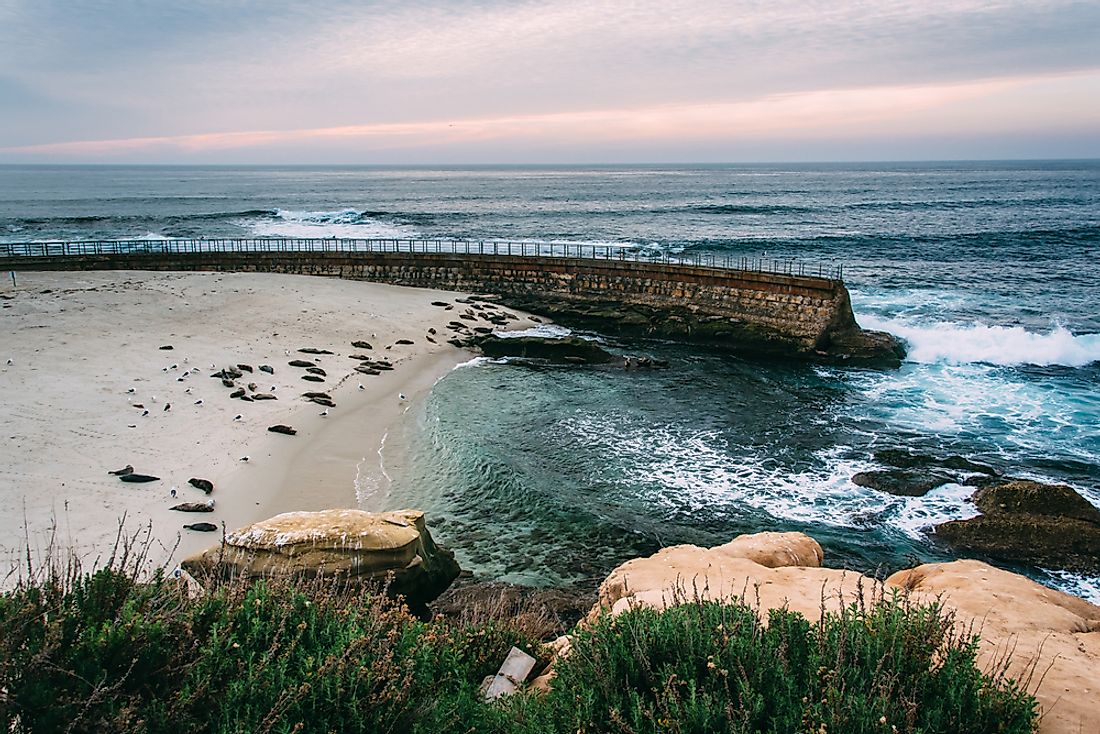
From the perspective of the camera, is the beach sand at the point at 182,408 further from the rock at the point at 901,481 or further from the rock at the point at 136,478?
the rock at the point at 901,481

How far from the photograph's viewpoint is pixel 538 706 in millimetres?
5930

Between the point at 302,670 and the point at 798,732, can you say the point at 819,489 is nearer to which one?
the point at 798,732

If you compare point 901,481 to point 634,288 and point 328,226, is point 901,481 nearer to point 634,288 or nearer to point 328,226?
point 634,288

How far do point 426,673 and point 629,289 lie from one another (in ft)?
110

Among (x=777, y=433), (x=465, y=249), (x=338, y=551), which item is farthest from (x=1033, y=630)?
(x=465, y=249)

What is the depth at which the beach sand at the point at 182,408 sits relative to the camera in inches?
546

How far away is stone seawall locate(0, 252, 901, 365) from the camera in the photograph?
31625 millimetres

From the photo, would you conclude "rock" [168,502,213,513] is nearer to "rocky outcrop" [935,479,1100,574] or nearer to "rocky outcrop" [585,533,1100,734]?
"rocky outcrop" [585,533,1100,734]

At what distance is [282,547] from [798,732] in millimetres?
8030

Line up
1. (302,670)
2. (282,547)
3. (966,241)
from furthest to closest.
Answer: (966,241) < (282,547) < (302,670)

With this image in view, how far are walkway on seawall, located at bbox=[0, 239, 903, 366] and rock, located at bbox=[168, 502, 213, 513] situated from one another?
2414 centimetres

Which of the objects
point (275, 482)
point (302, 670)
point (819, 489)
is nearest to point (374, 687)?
point (302, 670)

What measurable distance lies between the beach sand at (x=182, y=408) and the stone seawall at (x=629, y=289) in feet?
22.8

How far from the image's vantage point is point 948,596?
8.05 meters
